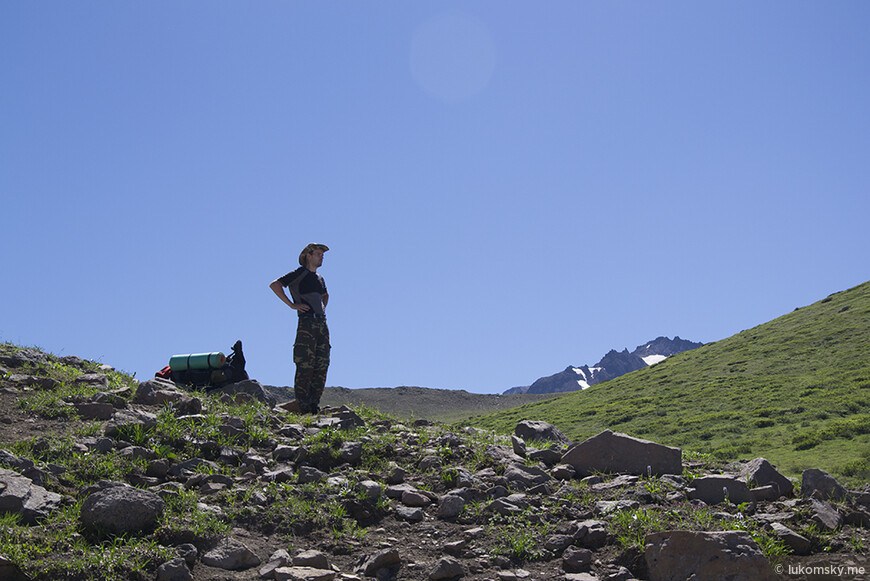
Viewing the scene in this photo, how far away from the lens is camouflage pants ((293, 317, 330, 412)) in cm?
1007

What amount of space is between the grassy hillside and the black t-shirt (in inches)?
497

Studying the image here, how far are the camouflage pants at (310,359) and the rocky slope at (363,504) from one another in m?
1.34

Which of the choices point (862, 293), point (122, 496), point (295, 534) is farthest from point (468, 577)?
point (862, 293)

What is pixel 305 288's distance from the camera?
10266mm

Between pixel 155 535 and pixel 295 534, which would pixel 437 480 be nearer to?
pixel 295 534

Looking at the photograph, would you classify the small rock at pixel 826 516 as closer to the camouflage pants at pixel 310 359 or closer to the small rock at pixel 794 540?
the small rock at pixel 794 540

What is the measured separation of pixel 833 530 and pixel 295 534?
480 cm

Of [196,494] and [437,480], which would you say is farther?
[437,480]

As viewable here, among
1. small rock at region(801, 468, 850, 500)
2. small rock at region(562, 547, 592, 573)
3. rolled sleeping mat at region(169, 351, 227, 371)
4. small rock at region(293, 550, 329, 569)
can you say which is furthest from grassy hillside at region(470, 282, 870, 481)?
small rock at region(293, 550, 329, 569)

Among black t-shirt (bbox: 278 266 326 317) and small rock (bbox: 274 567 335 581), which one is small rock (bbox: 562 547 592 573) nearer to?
small rock (bbox: 274 567 335 581)

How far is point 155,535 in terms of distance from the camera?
5336mm

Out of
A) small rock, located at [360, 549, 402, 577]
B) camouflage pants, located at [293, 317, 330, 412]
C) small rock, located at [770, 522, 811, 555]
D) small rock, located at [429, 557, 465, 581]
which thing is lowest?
small rock, located at [770, 522, 811, 555]

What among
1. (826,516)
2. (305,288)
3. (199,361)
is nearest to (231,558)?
(826,516)

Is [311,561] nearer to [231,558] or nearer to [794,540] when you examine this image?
[231,558]
